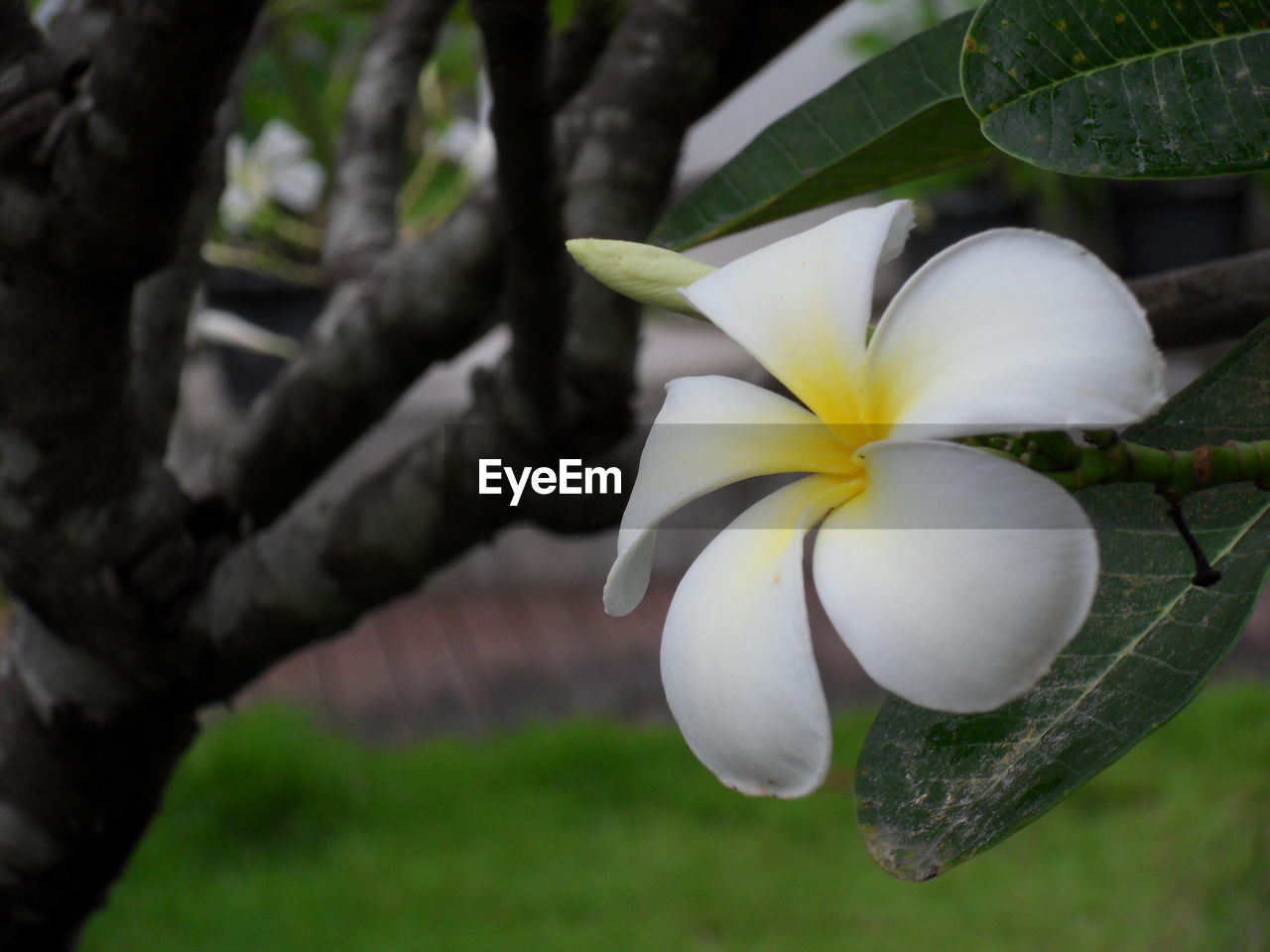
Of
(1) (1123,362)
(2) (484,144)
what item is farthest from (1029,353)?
(2) (484,144)

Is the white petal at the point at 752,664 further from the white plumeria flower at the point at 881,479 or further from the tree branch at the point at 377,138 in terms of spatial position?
Answer: the tree branch at the point at 377,138

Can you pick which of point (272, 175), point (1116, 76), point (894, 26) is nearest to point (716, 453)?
point (1116, 76)

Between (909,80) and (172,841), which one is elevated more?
(909,80)

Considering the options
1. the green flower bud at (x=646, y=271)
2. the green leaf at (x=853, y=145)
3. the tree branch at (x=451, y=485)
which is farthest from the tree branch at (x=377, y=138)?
the green flower bud at (x=646, y=271)

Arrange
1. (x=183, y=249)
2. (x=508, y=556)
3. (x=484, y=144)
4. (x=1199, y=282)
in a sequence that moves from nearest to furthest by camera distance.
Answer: (x=1199, y=282), (x=183, y=249), (x=484, y=144), (x=508, y=556)

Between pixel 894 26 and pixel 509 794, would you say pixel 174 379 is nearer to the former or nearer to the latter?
pixel 509 794

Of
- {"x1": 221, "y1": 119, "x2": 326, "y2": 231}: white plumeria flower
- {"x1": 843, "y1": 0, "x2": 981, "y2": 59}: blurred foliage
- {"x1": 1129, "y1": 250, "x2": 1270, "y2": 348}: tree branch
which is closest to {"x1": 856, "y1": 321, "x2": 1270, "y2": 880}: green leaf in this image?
{"x1": 1129, "y1": 250, "x2": 1270, "y2": 348}: tree branch

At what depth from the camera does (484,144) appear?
5.25 feet

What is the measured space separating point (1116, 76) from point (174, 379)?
2.16ft

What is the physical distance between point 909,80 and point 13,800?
0.58 m

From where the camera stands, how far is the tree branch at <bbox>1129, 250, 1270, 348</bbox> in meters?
0.52

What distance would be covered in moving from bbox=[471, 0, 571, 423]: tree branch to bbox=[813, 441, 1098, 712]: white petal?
239 millimetres

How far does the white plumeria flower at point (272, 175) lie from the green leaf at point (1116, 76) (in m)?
1.66

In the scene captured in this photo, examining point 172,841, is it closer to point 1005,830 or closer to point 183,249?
point 183,249
